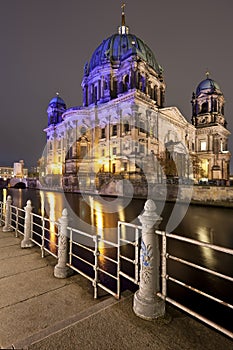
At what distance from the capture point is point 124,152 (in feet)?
138

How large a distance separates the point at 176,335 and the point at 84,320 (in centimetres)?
137

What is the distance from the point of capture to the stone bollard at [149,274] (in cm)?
328

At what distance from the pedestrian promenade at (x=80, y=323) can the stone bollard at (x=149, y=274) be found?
145 millimetres

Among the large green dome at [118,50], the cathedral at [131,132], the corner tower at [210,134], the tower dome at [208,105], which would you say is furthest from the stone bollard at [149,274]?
the tower dome at [208,105]

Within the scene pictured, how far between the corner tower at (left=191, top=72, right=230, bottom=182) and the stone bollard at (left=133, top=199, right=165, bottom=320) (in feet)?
194

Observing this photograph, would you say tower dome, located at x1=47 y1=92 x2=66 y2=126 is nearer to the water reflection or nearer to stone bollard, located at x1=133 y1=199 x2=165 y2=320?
the water reflection

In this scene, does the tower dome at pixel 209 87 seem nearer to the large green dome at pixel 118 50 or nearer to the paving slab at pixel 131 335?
the large green dome at pixel 118 50

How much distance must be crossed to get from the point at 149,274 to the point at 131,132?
39408 mm

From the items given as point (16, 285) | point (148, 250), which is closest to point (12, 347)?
point (16, 285)

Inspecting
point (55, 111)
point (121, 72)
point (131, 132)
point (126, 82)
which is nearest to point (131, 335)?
point (131, 132)

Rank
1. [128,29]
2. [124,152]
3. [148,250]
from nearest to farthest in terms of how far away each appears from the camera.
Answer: [148,250], [124,152], [128,29]

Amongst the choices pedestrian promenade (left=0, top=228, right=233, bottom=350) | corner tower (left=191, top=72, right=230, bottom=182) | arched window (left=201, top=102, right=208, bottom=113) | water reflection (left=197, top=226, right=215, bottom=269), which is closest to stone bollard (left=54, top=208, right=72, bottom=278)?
pedestrian promenade (left=0, top=228, right=233, bottom=350)

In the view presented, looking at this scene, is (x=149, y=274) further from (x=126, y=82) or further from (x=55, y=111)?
(x=55, y=111)

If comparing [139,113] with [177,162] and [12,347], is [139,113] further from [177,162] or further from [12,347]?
[12,347]
